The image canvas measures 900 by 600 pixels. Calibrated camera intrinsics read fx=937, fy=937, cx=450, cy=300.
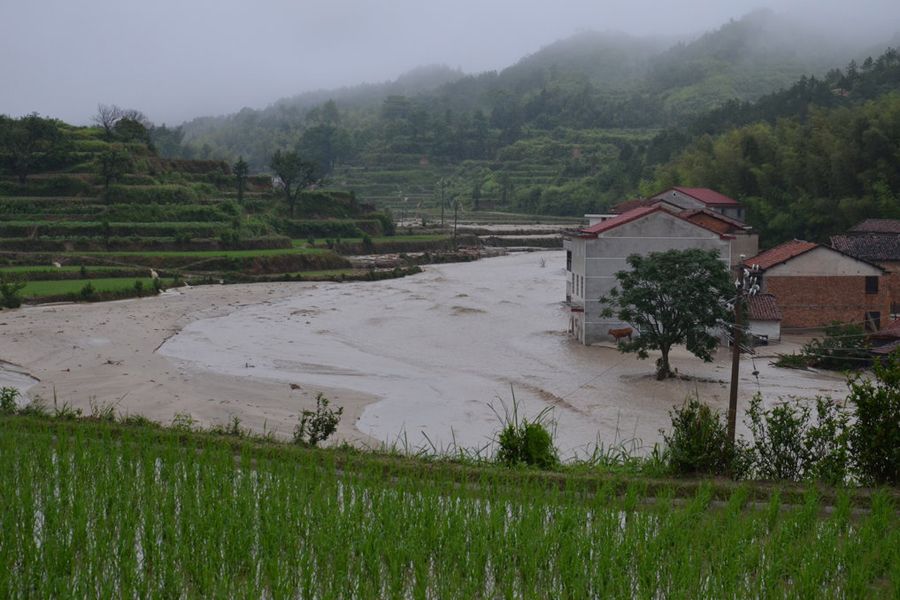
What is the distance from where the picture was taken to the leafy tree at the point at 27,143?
49.3m

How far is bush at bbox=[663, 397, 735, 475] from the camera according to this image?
1031cm

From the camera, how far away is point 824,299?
27594 mm

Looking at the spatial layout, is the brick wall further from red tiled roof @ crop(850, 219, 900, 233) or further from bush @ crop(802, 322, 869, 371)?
red tiled roof @ crop(850, 219, 900, 233)

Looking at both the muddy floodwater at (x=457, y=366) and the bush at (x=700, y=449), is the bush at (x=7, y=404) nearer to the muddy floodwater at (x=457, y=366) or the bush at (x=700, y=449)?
the muddy floodwater at (x=457, y=366)

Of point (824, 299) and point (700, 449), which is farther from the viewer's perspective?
point (824, 299)

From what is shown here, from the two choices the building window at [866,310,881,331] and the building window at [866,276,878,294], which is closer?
the building window at [866,310,881,331]

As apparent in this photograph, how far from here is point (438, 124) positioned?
385ft

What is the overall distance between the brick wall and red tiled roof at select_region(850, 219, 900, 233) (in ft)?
19.3

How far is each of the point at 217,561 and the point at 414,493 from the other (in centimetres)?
213

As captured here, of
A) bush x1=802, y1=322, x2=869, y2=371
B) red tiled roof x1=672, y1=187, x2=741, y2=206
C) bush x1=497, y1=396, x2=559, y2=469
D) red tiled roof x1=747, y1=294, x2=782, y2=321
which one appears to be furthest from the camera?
red tiled roof x1=672, y1=187, x2=741, y2=206

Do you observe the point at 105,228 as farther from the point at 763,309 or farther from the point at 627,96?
the point at 627,96

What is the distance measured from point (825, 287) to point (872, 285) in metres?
1.27

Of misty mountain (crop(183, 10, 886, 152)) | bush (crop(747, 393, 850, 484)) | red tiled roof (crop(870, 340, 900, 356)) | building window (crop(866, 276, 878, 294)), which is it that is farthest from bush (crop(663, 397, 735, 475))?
misty mountain (crop(183, 10, 886, 152))

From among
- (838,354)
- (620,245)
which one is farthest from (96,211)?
(838,354)
